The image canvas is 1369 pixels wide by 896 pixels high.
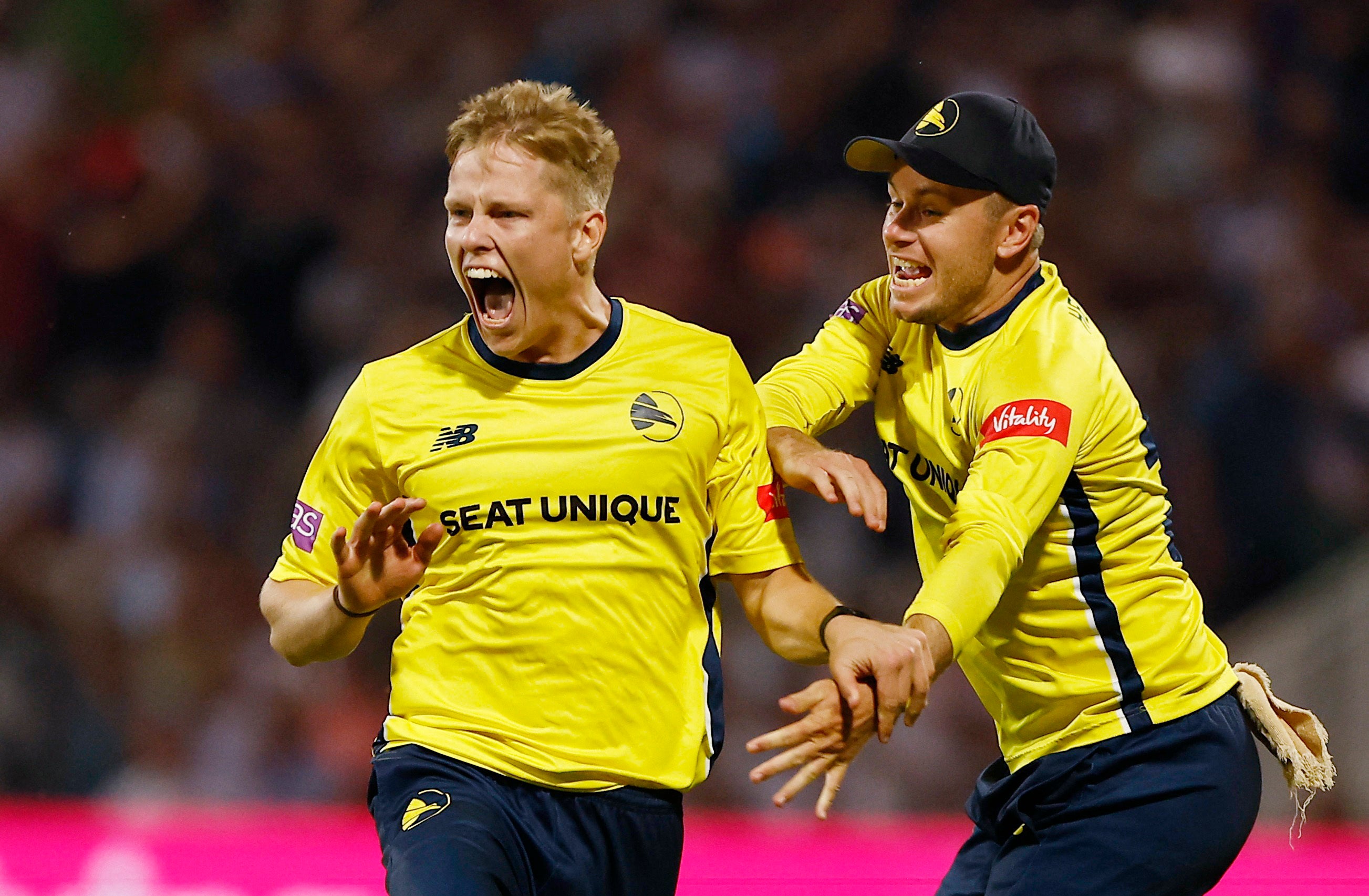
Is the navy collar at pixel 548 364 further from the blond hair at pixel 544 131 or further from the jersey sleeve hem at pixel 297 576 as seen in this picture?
the jersey sleeve hem at pixel 297 576

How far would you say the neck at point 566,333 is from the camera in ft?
10.1

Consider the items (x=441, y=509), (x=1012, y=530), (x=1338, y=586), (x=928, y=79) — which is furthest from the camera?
(x=928, y=79)

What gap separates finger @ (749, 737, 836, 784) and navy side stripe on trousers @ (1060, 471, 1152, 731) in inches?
28.9

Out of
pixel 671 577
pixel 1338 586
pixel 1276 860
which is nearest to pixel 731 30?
pixel 1338 586

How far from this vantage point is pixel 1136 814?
2.98 m

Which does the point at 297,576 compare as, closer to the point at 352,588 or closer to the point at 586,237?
the point at 352,588

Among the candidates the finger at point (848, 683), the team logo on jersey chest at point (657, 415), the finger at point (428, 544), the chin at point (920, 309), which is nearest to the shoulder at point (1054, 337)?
the chin at point (920, 309)

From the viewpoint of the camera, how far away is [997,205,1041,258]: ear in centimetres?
310

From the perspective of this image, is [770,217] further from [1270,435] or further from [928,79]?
[1270,435]

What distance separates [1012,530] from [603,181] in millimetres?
1049

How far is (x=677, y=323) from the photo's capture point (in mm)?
3229

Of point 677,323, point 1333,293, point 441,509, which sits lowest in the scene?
point 1333,293

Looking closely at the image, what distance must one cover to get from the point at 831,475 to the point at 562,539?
0.51 metres

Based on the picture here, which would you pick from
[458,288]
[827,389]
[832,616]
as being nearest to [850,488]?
[832,616]
